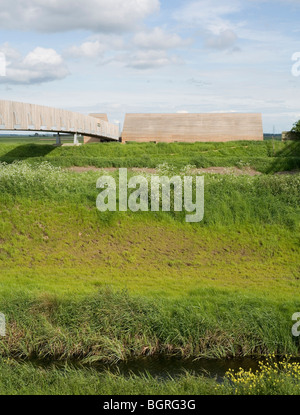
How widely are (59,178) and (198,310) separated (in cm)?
1229

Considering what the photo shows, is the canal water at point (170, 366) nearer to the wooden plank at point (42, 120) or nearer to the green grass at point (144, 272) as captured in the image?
the green grass at point (144, 272)

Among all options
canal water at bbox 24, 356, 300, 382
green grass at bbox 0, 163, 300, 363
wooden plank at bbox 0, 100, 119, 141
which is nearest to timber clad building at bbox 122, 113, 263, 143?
wooden plank at bbox 0, 100, 119, 141

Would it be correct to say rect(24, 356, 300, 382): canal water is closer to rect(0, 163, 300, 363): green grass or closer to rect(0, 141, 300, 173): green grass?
rect(0, 163, 300, 363): green grass

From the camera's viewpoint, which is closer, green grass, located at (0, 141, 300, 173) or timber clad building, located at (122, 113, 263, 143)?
green grass, located at (0, 141, 300, 173)

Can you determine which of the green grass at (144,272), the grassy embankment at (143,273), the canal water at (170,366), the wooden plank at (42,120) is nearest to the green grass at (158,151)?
the wooden plank at (42,120)

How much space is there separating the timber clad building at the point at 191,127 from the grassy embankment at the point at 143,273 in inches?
809

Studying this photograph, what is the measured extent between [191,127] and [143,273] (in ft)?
101

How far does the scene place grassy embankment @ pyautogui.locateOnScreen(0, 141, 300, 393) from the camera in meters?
12.4

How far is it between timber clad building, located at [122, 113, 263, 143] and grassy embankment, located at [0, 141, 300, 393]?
2054 centimetres

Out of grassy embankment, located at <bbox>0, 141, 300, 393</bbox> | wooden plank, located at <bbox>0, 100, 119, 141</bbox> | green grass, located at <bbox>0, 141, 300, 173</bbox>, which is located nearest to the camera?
grassy embankment, located at <bbox>0, 141, 300, 393</bbox>

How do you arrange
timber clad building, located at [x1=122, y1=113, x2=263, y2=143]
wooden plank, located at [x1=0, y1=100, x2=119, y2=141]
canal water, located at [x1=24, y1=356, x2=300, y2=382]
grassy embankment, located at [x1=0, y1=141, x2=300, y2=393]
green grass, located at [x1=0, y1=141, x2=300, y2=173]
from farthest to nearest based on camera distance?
timber clad building, located at [x1=122, y1=113, x2=263, y2=143]
green grass, located at [x1=0, y1=141, x2=300, y2=173]
wooden plank, located at [x1=0, y1=100, x2=119, y2=141]
grassy embankment, located at [x1=0, y1=141, x2=300, y2=393]
canal water, located at [x1=24, y1=356, x2=300, y2=382]

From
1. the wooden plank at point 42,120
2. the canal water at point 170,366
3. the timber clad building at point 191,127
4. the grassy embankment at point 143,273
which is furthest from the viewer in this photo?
the timber clad building at point 191,127

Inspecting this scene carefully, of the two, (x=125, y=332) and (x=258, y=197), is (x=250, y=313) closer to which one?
(x=125, y=332)

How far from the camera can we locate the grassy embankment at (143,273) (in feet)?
40.7
